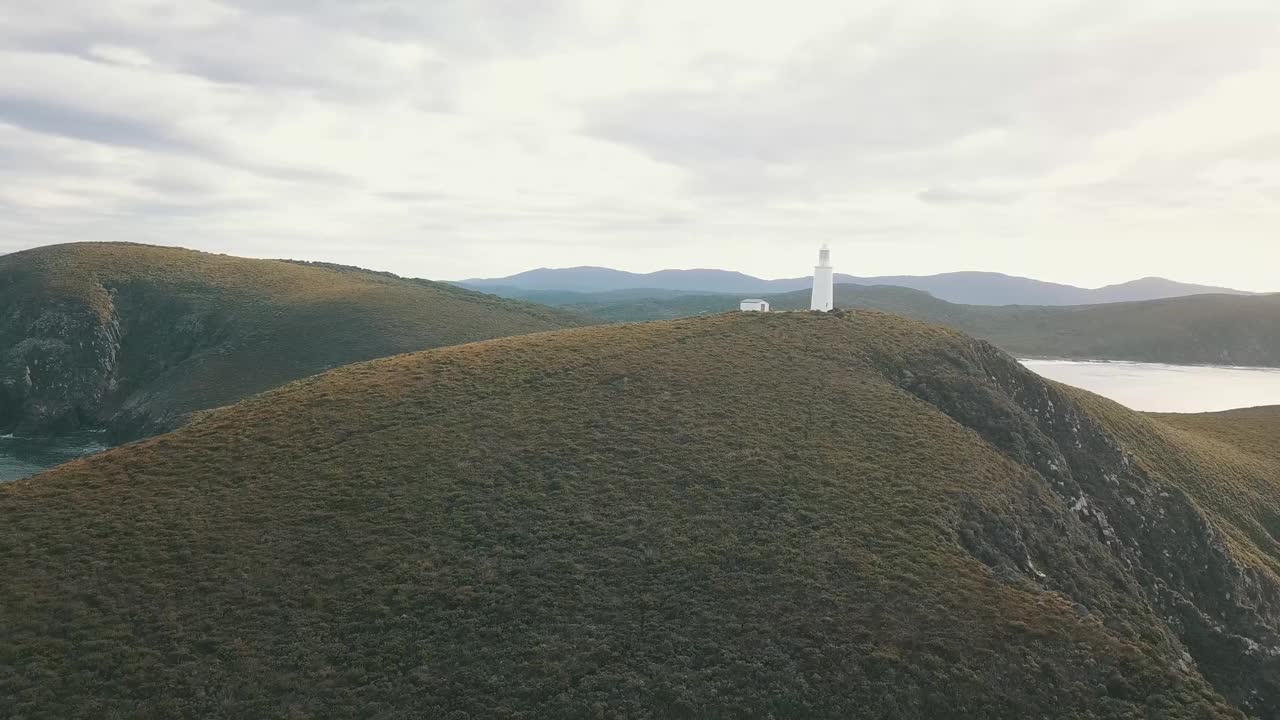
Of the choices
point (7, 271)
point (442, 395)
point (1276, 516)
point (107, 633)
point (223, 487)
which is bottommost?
point (1276, 516)

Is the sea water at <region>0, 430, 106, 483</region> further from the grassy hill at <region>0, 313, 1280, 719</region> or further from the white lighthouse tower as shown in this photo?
the white lighthouse tower

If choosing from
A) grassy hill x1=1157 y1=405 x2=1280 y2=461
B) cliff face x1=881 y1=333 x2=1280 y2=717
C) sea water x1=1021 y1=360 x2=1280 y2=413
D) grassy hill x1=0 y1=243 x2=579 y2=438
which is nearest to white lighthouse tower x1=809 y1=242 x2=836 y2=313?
cliff face x1=881 y1=333 x2=1280 y2=717

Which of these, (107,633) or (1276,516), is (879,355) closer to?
(1276,516)

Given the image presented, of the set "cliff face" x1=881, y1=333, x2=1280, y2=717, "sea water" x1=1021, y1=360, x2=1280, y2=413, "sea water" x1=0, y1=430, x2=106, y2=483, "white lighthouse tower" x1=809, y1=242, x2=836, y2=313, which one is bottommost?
"sea water" x1=0, y1=430, x2=106, y2=483

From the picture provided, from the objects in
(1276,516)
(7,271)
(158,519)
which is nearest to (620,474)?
(158,519)

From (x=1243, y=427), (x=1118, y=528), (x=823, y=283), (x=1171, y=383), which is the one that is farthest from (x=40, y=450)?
(x=1171, y=383)
